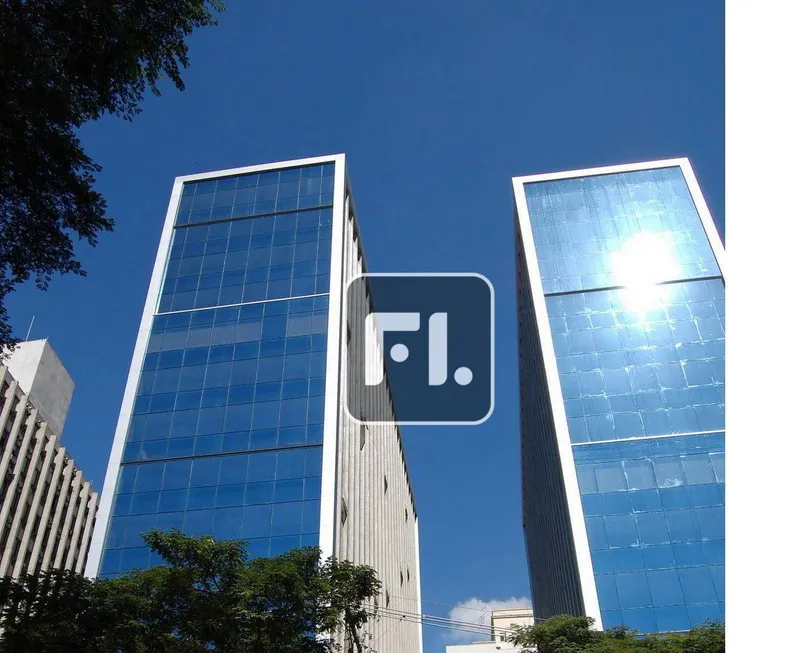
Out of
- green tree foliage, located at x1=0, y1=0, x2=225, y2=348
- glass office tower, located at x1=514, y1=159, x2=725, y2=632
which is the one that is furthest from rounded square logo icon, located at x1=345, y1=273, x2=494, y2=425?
green tree foliage, located at x1=0, y1=0, x2=225, y2=348

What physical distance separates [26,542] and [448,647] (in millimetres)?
48104

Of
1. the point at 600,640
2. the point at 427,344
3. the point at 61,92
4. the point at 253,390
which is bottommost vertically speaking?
the point at 600,640

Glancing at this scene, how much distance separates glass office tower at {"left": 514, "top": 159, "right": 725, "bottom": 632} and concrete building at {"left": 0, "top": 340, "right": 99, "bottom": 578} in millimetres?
36721

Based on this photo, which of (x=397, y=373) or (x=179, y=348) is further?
(x=397, y=373)

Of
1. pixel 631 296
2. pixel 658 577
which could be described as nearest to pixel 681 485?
pixel 658 577

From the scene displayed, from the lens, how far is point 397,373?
5781 centimetres

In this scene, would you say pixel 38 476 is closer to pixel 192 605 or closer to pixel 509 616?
pixel 192 605

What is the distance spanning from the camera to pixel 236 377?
38.5 m

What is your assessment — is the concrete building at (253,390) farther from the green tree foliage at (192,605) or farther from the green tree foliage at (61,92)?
the green tree foliage at (61,92)

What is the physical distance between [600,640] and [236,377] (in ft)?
77.6

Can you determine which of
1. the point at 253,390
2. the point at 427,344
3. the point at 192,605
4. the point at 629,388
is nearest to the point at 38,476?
the point at 253,390

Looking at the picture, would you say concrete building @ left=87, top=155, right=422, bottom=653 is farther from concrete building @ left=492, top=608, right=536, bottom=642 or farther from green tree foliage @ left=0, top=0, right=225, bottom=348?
concrete building @ left=492, top=608, right=536, bottom=642

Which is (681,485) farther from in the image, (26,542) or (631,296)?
(26,542)

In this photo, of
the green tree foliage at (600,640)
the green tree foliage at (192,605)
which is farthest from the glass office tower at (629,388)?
the green tree foliage at (192,605)
